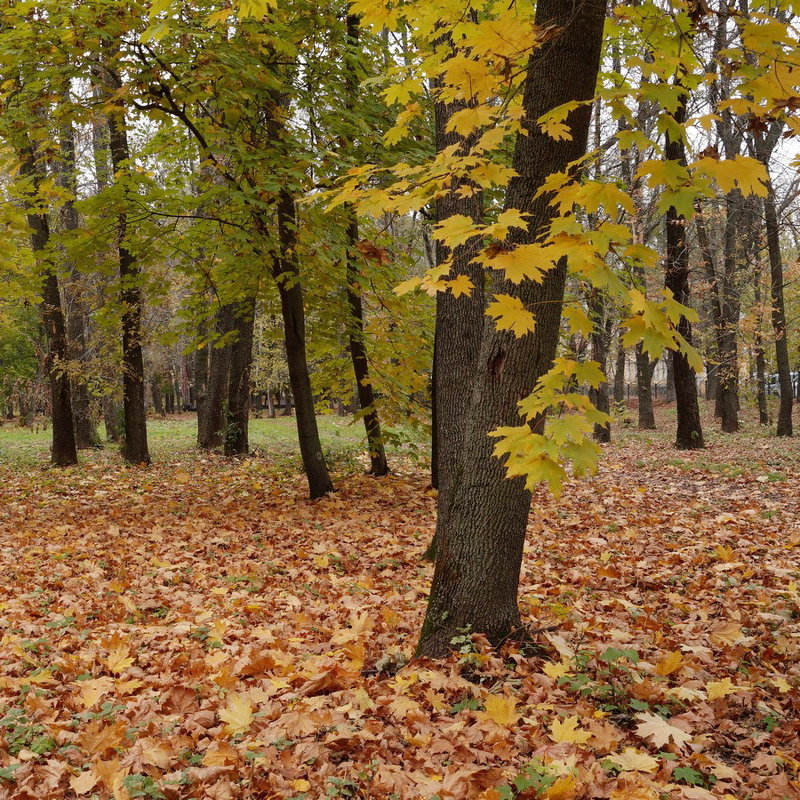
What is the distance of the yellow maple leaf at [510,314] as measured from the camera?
293cm


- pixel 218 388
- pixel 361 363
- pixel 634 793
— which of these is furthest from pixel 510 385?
pixel 218 388

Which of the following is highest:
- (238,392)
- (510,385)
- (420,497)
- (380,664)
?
(238,392)

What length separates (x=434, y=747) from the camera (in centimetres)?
302

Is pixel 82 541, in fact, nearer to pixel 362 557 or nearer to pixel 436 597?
pixel 362 557

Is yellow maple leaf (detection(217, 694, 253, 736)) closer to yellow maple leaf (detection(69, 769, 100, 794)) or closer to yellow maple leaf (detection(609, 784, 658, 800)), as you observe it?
yellow maple leaf (detection(69, 769, 100, 794))

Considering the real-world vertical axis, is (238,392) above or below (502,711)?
above

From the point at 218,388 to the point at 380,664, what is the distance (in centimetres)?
1091

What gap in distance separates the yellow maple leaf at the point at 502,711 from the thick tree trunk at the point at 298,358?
6.26m

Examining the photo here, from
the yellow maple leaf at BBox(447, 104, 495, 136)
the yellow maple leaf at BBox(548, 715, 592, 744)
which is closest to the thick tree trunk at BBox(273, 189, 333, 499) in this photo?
the yellow maple leaf at BBox(447, 104, 495, 136)

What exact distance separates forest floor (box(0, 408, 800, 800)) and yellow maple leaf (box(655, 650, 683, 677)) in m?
0.02

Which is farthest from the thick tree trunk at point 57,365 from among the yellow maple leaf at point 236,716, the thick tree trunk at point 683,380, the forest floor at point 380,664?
the thick tree trunk at point 683,380

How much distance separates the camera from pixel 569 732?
9.87 feet

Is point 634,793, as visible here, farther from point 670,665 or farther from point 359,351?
point 359,351

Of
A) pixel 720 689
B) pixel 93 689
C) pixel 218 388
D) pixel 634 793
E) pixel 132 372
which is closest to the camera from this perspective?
pixel 634 793
